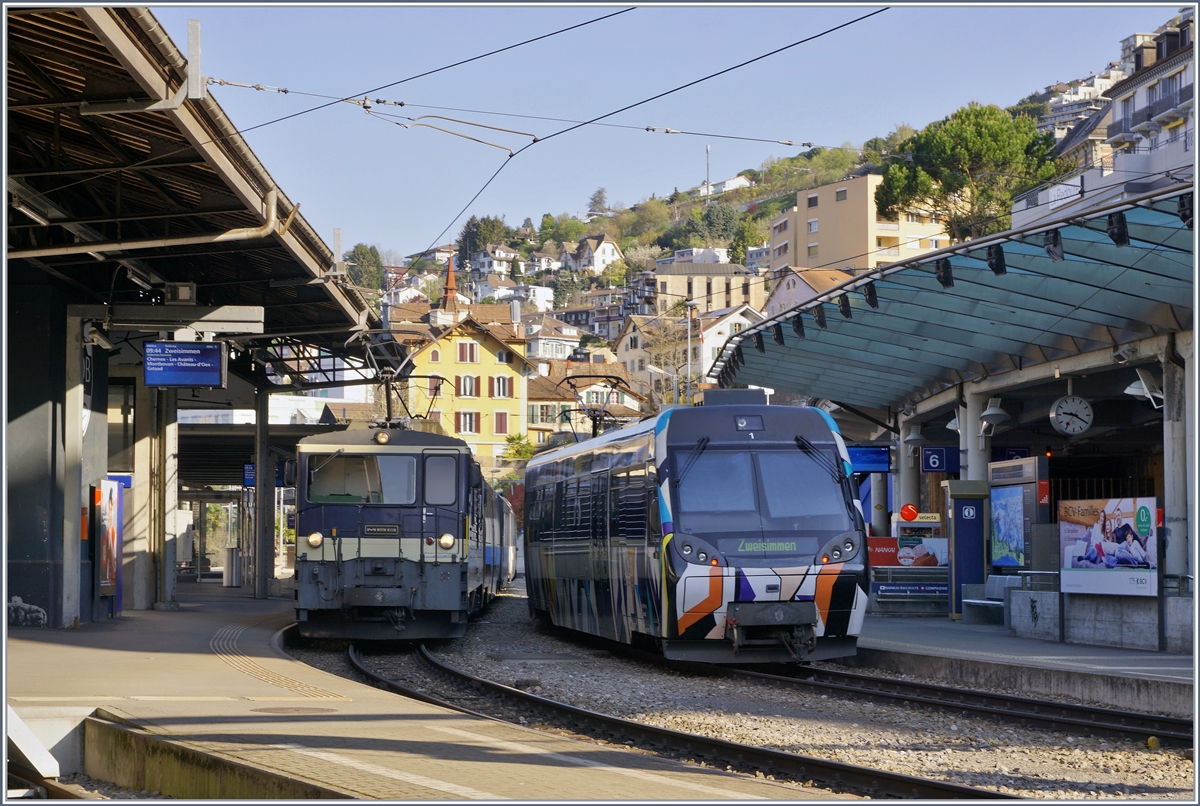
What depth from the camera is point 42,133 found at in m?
15.0

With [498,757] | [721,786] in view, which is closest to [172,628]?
[498,757]

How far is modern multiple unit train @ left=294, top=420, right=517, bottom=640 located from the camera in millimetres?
18000

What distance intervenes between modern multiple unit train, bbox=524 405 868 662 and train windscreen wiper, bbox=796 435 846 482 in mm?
12

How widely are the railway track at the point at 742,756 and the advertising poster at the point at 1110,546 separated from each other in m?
8.33

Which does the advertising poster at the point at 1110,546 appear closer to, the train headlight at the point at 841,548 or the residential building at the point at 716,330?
the train headlight at the point at 841,548

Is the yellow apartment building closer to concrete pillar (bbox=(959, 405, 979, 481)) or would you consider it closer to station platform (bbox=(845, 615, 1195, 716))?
concrete pillar (bbox=(959, 405, 979, 481))

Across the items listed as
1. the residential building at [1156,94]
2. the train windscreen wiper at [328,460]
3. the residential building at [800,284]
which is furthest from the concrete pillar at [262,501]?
the residential building at [1156,94]

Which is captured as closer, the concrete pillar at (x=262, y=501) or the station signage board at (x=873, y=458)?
the station signage board at (x=873, y=458)

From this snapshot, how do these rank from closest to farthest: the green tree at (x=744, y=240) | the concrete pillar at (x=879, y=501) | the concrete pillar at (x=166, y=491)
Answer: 1. the concrete pillar at (x=166, y=491)
2. the concrete pillar at (x=879, y=501)
3. the green tree at (x=744, y=240)

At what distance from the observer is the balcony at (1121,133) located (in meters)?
74.6

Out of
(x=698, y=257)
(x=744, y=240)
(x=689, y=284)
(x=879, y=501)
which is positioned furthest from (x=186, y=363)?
(x=744, y=240)

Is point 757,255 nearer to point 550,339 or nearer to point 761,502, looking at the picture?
point 550,339

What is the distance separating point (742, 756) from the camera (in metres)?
9.70

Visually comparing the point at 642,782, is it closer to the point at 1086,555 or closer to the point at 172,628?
the point at 1086,555
